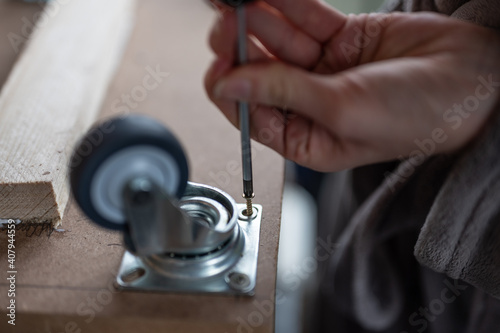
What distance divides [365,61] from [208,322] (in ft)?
1.06

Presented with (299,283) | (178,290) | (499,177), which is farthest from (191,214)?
(299,283)

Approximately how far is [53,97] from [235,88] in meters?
0.31

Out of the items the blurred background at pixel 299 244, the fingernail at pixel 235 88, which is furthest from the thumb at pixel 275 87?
the blurred background at pixel 299 244

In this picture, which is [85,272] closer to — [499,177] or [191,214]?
[191,214]

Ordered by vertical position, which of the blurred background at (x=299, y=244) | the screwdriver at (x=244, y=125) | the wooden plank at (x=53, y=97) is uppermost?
the screwdriver at (x=244, y=125)

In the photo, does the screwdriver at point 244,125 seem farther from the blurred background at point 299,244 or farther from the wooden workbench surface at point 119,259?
the blurred background at point 299,244

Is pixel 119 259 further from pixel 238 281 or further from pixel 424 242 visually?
pixel 424 242

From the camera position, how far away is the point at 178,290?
0.47 m

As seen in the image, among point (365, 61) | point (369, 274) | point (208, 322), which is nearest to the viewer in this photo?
point (208, 322)

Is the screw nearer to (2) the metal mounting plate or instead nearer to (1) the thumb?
(2) the metal mounting plate

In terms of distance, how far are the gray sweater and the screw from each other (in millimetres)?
199

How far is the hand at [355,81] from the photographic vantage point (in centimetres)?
44

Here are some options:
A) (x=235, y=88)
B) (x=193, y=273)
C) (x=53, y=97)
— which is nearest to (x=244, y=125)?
(x=235, y=88)

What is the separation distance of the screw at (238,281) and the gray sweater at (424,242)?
20cm
